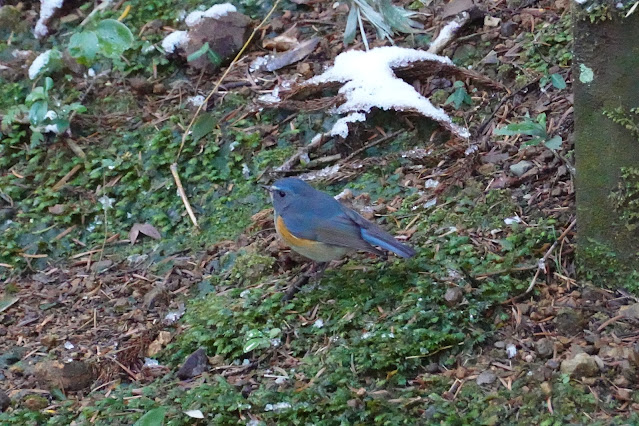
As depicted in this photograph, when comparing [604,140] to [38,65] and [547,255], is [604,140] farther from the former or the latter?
[38,65]

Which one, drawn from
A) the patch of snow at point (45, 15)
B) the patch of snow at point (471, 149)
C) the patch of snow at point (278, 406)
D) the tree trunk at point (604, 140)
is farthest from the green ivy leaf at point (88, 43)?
the tree trunk at point (604, 140)

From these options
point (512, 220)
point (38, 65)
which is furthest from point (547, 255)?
point (38, 65)

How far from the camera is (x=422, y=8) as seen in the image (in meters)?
5.52

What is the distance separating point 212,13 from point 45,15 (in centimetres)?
162

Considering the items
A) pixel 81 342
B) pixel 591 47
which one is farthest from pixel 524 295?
pixel 81 342

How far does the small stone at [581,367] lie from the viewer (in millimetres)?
3090

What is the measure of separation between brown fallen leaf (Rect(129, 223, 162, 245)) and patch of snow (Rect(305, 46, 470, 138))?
137cm

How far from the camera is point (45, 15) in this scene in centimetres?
636

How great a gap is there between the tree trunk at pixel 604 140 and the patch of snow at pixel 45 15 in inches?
180

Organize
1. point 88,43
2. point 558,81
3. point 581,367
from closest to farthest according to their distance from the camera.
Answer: point 581,367 < point 558,81 < point 88,43

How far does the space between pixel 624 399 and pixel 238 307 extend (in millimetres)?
1873

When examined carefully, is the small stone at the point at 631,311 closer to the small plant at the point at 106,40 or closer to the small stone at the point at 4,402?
the small stone at the point at 4,402

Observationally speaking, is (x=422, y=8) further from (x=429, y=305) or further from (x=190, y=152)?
(x=429, y=305)

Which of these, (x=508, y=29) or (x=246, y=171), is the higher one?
(x=508, y=29)
